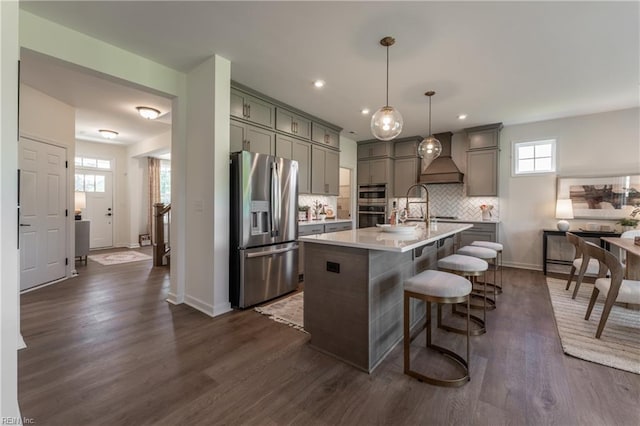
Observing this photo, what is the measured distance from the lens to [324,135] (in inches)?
213

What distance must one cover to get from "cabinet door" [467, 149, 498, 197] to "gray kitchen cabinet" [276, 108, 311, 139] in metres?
3.37

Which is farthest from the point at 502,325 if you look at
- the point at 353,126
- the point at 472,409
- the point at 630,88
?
the point at 353,126

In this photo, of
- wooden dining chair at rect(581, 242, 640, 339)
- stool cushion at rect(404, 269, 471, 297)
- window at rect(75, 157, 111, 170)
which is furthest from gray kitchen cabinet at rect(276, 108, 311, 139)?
window at rect(75, 157, 111, 170)

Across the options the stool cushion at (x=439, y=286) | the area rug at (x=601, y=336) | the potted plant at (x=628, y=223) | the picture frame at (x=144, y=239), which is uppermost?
the potted plant at (x=628, y=223)

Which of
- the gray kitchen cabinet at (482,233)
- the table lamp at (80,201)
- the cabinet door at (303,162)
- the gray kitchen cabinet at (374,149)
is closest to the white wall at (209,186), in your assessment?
the cabinet door at (303,162)

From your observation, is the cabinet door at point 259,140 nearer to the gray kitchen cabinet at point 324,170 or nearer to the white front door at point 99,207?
the gray kitchen cabinet at point 324,170

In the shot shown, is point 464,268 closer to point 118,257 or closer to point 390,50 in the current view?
point 390,50

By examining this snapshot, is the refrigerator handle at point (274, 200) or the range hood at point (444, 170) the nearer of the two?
the refrigerator handle at point (274, 200)

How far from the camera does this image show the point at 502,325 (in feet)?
9.14

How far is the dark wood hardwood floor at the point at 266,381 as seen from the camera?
5.19ft

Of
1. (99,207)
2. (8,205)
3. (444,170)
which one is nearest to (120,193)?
(99,207)

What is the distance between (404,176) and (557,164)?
2.75m

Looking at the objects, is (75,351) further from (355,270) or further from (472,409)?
(472,409)

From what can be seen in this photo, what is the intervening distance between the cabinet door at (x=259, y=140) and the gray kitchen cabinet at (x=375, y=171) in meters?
3.09
